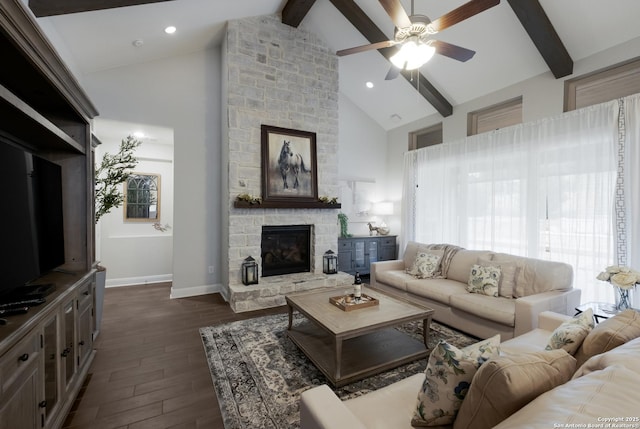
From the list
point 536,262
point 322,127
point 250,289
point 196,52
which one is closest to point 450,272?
point 536,262

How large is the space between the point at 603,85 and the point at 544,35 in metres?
0.91

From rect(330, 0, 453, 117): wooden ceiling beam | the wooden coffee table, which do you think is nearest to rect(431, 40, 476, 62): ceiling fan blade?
rect(330, 0, 453, 117): wooden ceiling beam

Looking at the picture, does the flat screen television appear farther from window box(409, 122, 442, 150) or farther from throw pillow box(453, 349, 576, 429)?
window box(409, 122, 442, 150)

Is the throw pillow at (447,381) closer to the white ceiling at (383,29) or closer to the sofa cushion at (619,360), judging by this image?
the sofa cushion at (619,360)

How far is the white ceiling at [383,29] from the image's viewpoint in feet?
9.89

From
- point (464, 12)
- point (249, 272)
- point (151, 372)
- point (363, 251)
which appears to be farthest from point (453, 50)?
point (151, 372)

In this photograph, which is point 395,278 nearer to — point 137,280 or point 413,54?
point 413,54

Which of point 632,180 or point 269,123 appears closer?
point 632,180

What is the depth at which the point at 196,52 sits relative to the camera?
4.61 m

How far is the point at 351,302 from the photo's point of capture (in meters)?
2.74

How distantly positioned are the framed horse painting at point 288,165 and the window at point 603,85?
3426mm

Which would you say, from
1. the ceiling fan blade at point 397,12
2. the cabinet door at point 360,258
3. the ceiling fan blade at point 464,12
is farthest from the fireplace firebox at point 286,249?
the ceiling fan blade at point 464,12

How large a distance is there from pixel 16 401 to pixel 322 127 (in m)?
4.55

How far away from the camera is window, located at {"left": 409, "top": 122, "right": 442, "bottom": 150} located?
5426 millimetres
